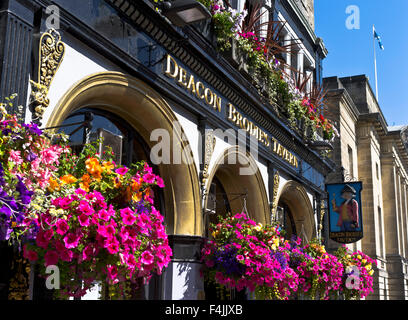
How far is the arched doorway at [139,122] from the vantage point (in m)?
6.34

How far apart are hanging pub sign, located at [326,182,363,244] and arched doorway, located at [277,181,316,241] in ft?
4.84

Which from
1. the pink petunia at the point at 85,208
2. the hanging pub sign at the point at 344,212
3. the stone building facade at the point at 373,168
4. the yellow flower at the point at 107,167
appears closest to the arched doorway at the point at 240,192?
the hanging pub sign at the point at 344,212

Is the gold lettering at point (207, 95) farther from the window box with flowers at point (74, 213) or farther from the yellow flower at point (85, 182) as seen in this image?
the yellow flower at point (85, 182)

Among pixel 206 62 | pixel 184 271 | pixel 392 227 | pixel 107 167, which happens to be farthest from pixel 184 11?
pixel 392 227

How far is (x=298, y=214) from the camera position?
14922 mm

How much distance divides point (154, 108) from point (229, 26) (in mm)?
2670

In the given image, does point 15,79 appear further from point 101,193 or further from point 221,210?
point 221,210

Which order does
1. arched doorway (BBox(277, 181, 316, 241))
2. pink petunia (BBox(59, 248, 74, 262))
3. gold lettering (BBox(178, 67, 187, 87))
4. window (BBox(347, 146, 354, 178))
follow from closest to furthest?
pink petunia (BBox(59, 248, 74, 262)) < gold lettering (BBox(178, 67, 187, 87)) < arched doorway (BBox(277, 181, 316, 241)) < window (BBox(347, 146, 354, 178))

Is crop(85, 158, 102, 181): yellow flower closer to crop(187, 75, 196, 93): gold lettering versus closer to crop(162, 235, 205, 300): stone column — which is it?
crop(162, 235, 205, 300): stone column

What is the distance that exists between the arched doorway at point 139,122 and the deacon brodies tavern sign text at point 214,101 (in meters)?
0.57

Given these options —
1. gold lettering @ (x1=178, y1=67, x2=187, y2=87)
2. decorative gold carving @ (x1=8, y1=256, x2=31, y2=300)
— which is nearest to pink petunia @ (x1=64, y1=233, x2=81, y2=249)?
decorative gold carving @ (x1=8, y1=256, x2=31, y2=300)

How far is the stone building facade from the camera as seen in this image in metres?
23.6

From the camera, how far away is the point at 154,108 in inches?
295

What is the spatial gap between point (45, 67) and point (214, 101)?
4.20m
